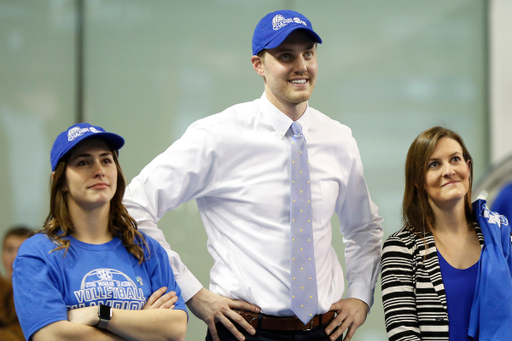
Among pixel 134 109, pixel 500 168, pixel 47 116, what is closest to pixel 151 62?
pixel 134 109

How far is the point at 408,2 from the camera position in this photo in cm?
372

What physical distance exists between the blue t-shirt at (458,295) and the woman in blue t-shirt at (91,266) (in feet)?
2.80

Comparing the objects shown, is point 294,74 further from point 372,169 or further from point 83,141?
point 372,169

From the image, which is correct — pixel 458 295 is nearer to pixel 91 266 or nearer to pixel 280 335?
pixel 280 335

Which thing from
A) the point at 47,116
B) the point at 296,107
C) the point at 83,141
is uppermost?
the point at 47,116

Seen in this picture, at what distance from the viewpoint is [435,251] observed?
182 centimetres

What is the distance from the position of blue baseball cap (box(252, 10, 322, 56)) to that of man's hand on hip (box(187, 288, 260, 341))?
859 millimetres

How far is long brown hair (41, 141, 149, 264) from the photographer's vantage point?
1.51 meters

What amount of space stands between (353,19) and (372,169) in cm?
103

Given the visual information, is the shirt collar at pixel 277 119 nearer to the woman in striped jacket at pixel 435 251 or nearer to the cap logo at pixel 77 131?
the woman in striped jacket at pixel 435 251

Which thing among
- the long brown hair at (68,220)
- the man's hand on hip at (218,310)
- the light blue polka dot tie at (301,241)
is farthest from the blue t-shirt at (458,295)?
the long brown hair at (68,220)

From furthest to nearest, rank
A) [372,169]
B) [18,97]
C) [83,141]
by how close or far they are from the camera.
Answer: [372,169] < [18,97] < [83,141]

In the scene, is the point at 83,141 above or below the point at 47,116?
below

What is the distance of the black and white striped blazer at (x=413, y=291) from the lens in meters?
1.72
